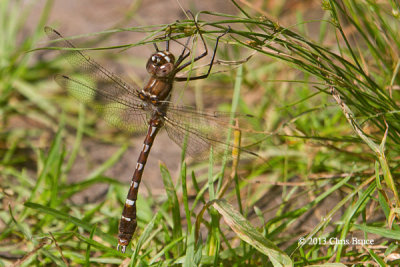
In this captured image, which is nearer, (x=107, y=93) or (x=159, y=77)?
(x=159, y=77)

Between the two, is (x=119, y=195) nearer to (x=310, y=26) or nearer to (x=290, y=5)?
(x=310, y=26)

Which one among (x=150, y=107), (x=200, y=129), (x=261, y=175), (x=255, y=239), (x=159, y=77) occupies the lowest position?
(x=255, y=239)

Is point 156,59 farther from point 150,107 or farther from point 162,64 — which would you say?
point 150,107

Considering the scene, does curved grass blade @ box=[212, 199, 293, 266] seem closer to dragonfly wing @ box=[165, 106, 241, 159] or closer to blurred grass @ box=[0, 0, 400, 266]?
blurred grass @ box=[0, 0, 400, 266]

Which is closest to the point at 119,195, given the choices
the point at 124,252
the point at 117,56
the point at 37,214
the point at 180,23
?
the point at 37,214

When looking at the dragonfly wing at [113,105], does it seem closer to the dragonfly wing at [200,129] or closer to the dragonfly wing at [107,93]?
the dragonfly wing at [107,93]

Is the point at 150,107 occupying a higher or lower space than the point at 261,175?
higher

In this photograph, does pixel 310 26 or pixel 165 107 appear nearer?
pixel 165 107

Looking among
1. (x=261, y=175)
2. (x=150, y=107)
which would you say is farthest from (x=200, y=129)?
(x=261, y=175)
